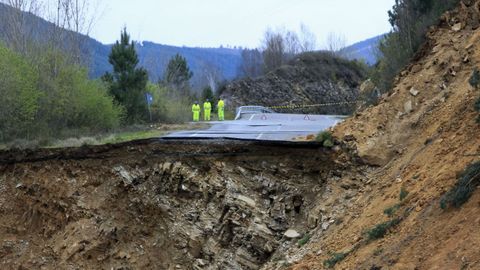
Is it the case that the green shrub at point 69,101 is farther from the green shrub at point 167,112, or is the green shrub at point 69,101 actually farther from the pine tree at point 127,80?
the green shrub at point 167,112

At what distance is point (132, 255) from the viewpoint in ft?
47.4

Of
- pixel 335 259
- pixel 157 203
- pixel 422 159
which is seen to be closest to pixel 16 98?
pixel 157 203

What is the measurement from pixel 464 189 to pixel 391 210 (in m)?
2.09

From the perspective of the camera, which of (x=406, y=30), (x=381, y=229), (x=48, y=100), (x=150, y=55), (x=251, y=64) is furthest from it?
(x=251, y=64)

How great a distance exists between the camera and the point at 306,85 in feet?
144

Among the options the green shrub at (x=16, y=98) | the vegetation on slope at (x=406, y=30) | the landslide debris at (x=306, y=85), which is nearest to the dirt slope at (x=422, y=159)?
the vegetation on slope at (x=406, y=30)

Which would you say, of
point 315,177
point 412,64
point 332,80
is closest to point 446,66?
point 412,64

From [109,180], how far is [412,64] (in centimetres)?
905

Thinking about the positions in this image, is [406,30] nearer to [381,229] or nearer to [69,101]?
[381,229]

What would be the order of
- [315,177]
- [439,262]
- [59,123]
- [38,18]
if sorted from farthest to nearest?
1. [38,18]
2. [59,123]
3. [315,177]
4. [439,262]

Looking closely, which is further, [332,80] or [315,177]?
[332,80]

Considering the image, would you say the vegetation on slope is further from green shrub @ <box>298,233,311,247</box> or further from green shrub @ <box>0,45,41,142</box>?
green shrub @ <box>0,45,41,142</box>

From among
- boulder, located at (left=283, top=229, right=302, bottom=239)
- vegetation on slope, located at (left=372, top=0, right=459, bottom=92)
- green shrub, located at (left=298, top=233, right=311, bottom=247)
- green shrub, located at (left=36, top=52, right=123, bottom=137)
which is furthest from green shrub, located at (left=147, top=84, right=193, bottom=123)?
green shrub, located at (left=298, top=233, right=311, bottom=247)

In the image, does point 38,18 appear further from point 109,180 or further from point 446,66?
point 446,66
